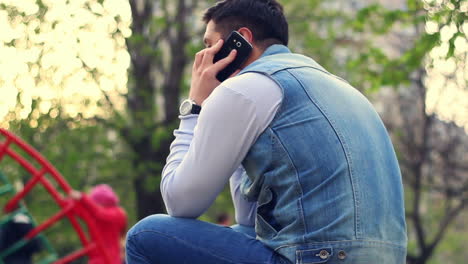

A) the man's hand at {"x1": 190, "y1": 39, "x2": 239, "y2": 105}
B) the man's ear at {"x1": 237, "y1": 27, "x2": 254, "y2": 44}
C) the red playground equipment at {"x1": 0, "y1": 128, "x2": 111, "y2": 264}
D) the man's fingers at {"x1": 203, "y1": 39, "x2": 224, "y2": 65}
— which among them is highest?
the man's ear at {"x1": 237, "y1": 27, "x2": 254, "y2": 44}

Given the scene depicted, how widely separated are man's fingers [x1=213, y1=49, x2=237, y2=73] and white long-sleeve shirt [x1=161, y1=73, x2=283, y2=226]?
294 millimetres

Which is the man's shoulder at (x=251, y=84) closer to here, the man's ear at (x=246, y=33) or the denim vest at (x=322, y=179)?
the denim vest at (x=322, y=179)

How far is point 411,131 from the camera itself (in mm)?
14867

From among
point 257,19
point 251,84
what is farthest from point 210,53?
point 251,84

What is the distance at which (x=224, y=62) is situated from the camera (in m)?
2.62

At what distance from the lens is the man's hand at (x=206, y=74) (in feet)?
8.63

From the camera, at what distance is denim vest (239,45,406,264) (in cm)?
218

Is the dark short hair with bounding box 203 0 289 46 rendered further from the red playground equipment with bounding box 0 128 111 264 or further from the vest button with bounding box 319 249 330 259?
the red playground equipment with bounding box 0 128 111 264

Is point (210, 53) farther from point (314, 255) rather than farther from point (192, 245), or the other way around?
point (314, 255)

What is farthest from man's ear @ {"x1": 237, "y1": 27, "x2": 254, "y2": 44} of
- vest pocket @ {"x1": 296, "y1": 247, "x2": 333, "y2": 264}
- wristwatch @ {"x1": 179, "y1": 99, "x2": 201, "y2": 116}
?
vest pocket @ {"x1": 296, "y1": 247, "x2": 333, "y2": 264}

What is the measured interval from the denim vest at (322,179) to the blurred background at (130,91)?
25.8 ft

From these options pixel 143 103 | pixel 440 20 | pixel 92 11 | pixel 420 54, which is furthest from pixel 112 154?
pixel 440 20

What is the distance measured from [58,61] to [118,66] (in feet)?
4.14

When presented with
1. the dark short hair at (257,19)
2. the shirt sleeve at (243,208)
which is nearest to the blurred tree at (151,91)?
the shirt sleeve at (243,208)
